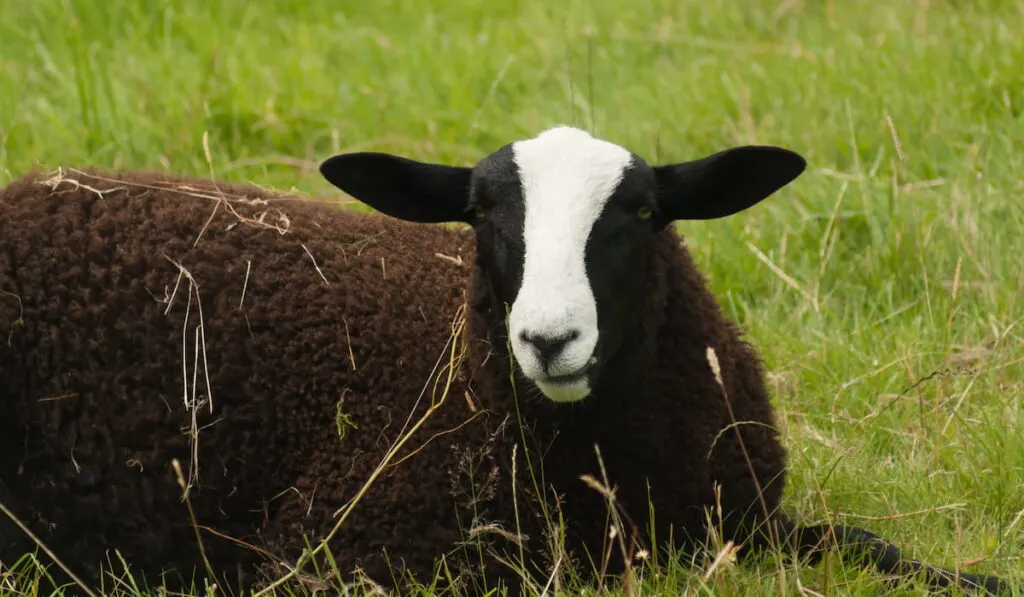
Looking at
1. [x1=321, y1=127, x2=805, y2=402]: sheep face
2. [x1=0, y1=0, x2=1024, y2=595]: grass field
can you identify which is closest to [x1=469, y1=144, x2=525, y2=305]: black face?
[x1=321, y1=127, x2=805, y2=402]: sheep face

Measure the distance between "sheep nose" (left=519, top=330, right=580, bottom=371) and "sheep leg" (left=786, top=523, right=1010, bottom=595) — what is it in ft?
2.80

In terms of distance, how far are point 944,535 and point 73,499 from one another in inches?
100

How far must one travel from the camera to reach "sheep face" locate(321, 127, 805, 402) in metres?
3.51

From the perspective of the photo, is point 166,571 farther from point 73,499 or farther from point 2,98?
point 2,98

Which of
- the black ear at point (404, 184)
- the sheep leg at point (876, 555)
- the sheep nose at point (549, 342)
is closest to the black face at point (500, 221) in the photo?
the black ear at point (404, 184)

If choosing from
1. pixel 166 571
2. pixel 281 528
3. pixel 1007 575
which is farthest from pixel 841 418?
pixel 166 571

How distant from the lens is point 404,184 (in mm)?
4117

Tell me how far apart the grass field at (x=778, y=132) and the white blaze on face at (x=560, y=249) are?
25.7 inches

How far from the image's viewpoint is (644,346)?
3.92m

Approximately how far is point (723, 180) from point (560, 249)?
0.66 m

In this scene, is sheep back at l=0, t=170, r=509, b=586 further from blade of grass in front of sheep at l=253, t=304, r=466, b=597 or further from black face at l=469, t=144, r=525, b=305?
black face at l=469, t=144, r=525, b=305

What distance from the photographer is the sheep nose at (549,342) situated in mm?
3443

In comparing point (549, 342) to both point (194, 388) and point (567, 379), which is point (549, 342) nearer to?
point (567, 379)

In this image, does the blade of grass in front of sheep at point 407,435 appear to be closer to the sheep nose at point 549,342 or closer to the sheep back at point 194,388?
the sheep back at point 194,388
